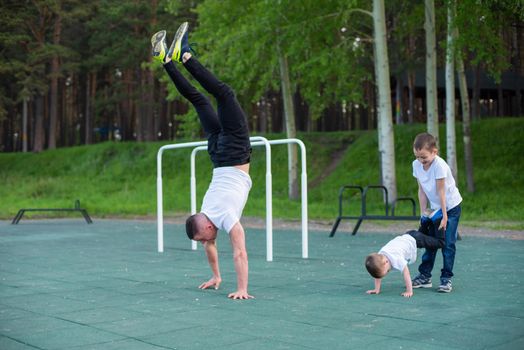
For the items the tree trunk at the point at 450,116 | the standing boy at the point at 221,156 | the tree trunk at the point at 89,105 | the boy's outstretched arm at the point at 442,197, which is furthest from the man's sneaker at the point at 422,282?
the tree trunk at the point at 89,105

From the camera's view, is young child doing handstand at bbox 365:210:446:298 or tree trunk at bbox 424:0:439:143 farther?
tree trunk at bbox 424:0:439:143

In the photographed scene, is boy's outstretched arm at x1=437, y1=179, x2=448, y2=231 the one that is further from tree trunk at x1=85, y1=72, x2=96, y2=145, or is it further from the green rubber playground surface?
tree trunk at x1=85, y1=72, x2=96, y2=145

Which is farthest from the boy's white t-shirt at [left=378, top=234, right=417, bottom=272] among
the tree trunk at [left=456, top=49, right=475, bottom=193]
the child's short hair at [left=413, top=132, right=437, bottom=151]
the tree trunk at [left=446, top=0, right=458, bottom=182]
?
the tree trunk at [left=456, top=49, right=475, bottom=193]

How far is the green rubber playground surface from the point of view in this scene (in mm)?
4969

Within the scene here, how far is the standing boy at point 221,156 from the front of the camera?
686cm

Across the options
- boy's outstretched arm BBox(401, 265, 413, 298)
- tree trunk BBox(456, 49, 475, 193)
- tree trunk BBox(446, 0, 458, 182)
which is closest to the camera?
boy's outstretched arm BBox(401, 265, 413, 298)

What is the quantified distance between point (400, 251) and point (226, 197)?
161 cm

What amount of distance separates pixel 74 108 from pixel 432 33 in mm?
47976

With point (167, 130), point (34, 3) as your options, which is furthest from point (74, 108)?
point (34, 3)

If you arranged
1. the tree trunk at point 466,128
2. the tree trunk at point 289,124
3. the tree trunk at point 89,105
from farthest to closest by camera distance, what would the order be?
the tree trunk at point 89,105, the tree trunk at point 289,124, the tree trunk at point 466,128

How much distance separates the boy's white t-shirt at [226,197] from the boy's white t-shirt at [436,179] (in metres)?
1.60

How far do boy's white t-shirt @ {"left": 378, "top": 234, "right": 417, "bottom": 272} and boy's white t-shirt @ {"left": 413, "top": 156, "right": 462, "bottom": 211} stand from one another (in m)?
0.45

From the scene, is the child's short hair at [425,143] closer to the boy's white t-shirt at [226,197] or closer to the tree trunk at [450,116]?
the boy's white t-shirt at [226,197]

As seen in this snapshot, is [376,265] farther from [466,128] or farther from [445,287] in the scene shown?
[466,128]
